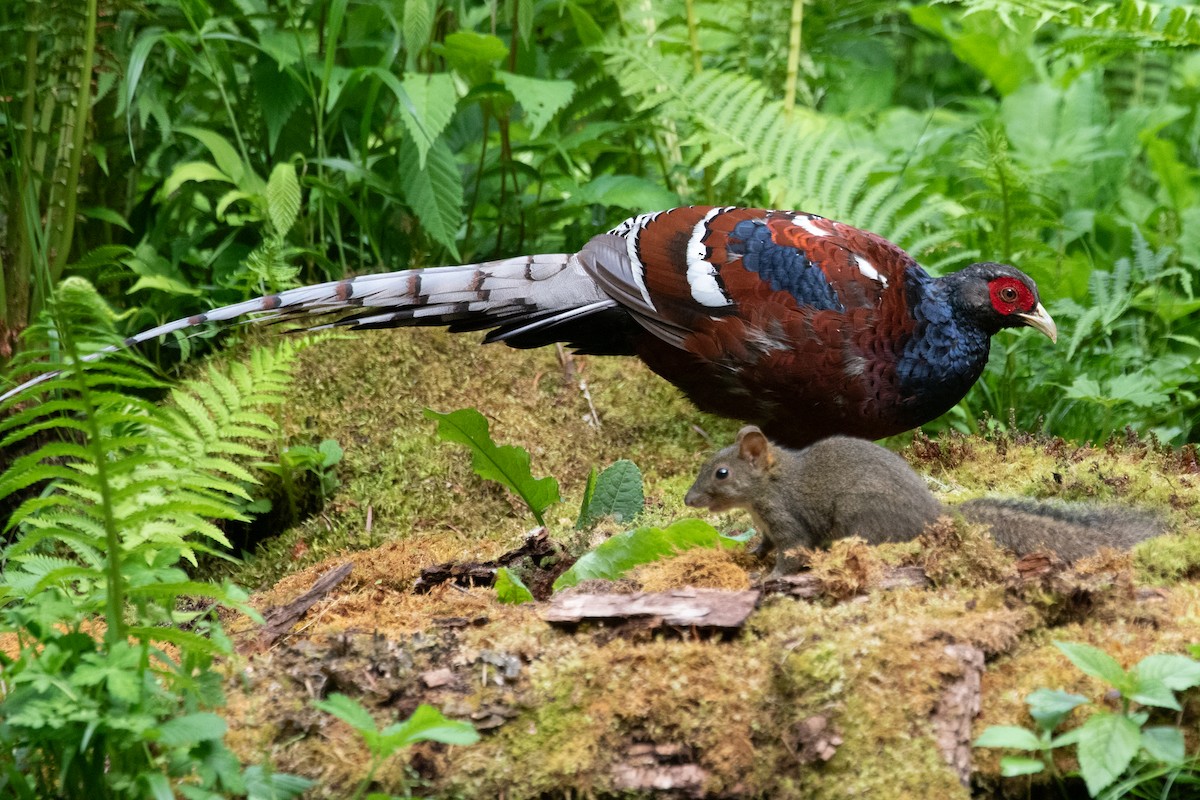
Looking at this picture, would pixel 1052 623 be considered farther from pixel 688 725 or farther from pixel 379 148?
pixel 379 148

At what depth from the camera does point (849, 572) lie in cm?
285

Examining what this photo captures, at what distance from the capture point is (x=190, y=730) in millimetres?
2121

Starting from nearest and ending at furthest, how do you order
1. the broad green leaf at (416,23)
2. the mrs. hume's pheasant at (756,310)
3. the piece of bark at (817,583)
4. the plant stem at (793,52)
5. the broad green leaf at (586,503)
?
the piece of bark at (817,583), the broad green leaf at (586,503), the mrs. hume's pheasant at (756,310), the broad green leaf at (416,23), the plant stem at (793,52)

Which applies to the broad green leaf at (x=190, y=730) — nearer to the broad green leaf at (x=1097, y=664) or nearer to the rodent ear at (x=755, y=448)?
the broad green leaf at (x=1097, y=664)

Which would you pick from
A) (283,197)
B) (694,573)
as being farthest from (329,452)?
(694,573)

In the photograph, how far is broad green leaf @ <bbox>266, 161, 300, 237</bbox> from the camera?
4848 millimetres

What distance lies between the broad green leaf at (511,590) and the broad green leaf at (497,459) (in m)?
0.71

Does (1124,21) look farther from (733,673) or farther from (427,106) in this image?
(733,673)

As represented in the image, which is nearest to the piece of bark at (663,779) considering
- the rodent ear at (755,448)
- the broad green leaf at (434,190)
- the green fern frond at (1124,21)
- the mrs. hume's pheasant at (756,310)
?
the rodent ear at (755,448)

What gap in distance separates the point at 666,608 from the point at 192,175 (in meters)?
3.30

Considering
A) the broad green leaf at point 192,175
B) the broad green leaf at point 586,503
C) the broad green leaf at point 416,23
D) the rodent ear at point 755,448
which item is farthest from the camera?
the broad green leaf at point 192,175

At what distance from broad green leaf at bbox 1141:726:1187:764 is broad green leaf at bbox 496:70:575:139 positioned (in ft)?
11.1

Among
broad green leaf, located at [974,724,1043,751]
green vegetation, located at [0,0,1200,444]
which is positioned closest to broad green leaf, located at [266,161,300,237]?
green vegetation, located at [0,0,1200,444]

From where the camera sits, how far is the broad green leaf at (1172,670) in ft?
7.31
